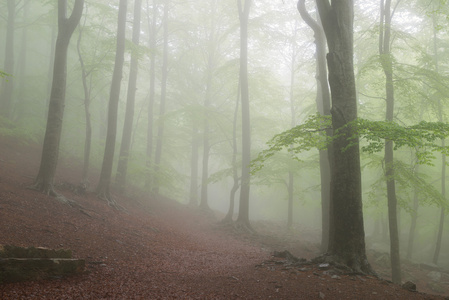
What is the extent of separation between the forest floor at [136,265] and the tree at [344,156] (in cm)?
62

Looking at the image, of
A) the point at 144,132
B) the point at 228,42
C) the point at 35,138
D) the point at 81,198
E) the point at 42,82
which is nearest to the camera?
the point at 81,198

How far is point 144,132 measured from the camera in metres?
23.6

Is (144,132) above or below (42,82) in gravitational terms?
below

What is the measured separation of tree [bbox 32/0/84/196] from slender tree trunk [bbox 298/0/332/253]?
728cm

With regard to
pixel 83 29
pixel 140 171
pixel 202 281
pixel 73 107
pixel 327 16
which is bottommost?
pixel 202 281

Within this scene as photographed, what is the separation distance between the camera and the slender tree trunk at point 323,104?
26.1 feet

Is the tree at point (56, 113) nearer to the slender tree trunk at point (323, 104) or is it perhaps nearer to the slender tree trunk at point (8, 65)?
the slender tree trunk at point (323, 104)

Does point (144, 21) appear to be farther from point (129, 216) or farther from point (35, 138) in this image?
point (129, 216)

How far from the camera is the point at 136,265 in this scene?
5664 mm

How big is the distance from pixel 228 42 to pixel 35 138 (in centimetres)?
1489

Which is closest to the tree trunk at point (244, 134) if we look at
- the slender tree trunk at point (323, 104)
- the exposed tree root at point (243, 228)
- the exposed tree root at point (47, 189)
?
the exposed tree root at point (243, 228)

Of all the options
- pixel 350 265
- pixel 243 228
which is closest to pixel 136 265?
pixel 350 265

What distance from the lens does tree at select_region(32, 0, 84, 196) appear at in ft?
27.9

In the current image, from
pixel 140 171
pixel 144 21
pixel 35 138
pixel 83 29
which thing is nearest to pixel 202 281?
pixel 140 171
